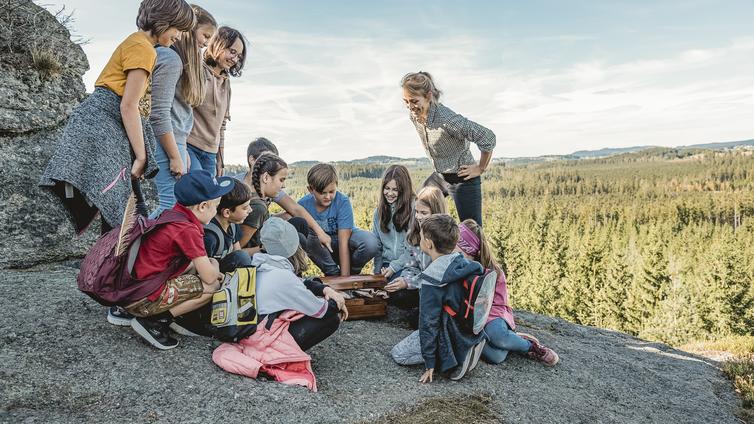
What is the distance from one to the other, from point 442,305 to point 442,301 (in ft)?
0.13

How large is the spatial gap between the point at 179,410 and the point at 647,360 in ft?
23.9

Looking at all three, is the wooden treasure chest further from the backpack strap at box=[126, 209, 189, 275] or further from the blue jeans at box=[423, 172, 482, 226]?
the backpack strap at box=[126, 209, 189, 275]

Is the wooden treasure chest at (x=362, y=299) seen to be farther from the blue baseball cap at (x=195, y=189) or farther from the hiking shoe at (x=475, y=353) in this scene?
the blue baseball cap at (x=195, y=189)

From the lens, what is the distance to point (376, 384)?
4.86 m

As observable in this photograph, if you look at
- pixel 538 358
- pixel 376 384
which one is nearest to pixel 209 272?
pixel 376 384

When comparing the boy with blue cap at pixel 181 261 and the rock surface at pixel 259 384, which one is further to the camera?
the boy with blue cap at pixel 181 261

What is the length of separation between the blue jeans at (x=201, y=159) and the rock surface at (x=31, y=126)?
3318mm

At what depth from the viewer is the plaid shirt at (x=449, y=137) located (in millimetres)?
6680

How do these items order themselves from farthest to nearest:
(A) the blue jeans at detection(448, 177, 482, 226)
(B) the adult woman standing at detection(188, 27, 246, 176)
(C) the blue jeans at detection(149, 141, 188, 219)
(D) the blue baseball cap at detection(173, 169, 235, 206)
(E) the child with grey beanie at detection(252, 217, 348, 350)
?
1. (A) the blue jeans at detection(448, 177, 482, 226)
2. (B) the adult woman standing at detection(188, 27, 246, 176)
3. (C) the blue jeans at detection(149, 141, 188, 219)
4. (E) the child with grey beanie at detection(252, 217, 348, 350)
5. (D) the blue baseball cap at detection(173, 169, 235, 206)

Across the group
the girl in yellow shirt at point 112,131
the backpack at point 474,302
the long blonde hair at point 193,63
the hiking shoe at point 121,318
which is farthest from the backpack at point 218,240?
the backpack at point 474,302

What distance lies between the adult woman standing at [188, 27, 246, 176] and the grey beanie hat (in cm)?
114

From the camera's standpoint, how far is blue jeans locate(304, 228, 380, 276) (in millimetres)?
7285

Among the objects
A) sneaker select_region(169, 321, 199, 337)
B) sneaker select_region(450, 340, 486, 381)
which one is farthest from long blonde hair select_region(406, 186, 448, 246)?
sneaker select_region(169, 321, 199, 337)

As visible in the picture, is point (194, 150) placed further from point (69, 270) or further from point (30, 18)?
point (30, 18)
